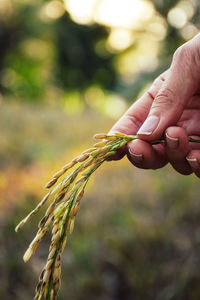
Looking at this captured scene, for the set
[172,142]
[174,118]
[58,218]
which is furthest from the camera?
[174,118]

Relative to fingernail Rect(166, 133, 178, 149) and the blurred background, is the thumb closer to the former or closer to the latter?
fingernail Rect(166, 133, 178, 149)

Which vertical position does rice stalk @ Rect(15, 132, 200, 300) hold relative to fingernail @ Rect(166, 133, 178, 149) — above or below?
above

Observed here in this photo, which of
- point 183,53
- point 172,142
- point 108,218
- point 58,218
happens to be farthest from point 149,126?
point 108,218

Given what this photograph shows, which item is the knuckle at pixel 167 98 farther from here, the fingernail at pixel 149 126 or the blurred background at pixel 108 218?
the blurred background at pixel 108 218

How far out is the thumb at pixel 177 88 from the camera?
4.79ft

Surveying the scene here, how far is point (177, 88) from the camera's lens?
147 centimetres

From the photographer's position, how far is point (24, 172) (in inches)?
167

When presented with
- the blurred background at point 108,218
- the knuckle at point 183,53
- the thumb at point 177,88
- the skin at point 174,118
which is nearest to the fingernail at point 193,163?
the skin at point 174,118

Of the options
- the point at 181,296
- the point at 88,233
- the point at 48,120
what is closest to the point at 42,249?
the point at 88,233

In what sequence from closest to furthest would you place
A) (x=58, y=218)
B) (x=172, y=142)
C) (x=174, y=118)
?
(x=58, y=218) < (x=172, y=142) < (x=174, y=118)

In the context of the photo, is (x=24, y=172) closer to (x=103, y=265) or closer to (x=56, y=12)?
(x=103, y=265)

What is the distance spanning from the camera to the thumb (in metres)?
1.46

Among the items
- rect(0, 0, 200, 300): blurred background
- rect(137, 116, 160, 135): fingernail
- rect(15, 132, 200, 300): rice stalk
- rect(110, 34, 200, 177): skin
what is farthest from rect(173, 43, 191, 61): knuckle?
rect(0, 0, 200, 300): blurred background

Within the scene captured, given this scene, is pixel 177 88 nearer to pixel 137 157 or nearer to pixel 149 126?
pixel 149 126
